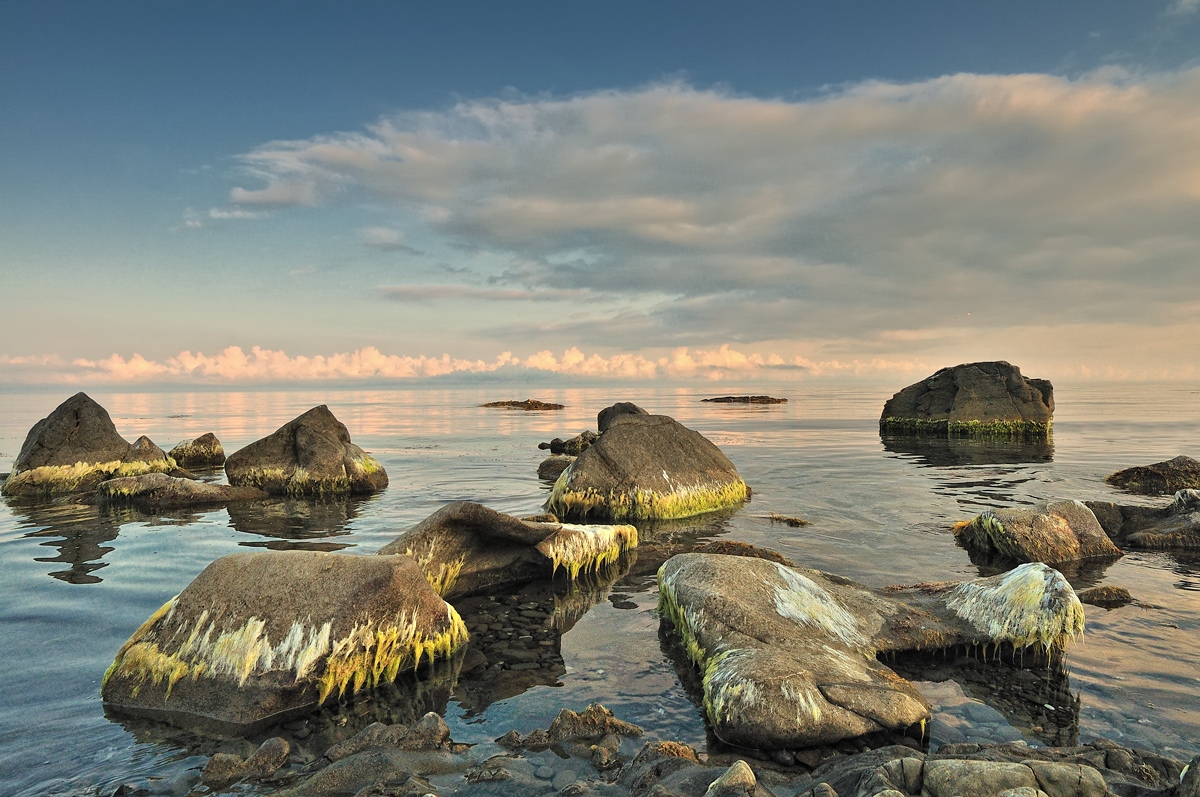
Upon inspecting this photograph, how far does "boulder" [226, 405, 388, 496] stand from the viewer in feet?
67.0

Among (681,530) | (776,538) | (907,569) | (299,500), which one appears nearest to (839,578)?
(907,569)

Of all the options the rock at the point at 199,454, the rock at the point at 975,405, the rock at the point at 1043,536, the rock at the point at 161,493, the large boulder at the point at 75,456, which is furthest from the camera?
the rock at the point at 975,405

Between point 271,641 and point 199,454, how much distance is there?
85.6 feet

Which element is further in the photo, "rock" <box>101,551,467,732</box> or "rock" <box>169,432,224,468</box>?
"rock" <box>169,432,224,468</box>

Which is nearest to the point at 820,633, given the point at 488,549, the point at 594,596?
the point at 594,596

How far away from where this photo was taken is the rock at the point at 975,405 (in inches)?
1686

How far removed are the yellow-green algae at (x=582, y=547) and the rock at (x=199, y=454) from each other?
2305 centimetres

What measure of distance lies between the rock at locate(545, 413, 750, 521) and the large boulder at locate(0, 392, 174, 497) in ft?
49.6

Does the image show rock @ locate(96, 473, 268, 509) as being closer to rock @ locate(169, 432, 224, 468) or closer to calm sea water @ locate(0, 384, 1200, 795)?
calm sea water @ locate(0, 384, 1200, 795)

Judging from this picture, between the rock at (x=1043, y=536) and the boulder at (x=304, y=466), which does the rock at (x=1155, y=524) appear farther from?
the boulder at (x=304, y=466)

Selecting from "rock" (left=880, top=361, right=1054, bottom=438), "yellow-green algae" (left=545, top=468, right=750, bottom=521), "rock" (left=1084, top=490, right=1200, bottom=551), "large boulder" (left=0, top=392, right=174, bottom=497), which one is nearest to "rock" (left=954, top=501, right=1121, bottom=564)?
"rock" (left=1084, top=490, right=1200, bottom=551)

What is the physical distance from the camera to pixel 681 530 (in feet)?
49.7

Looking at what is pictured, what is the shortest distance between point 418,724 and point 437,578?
432 centimetres

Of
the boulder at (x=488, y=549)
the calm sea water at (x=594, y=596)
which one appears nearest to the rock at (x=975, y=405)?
the calm sea water at (x=594, y=596)
